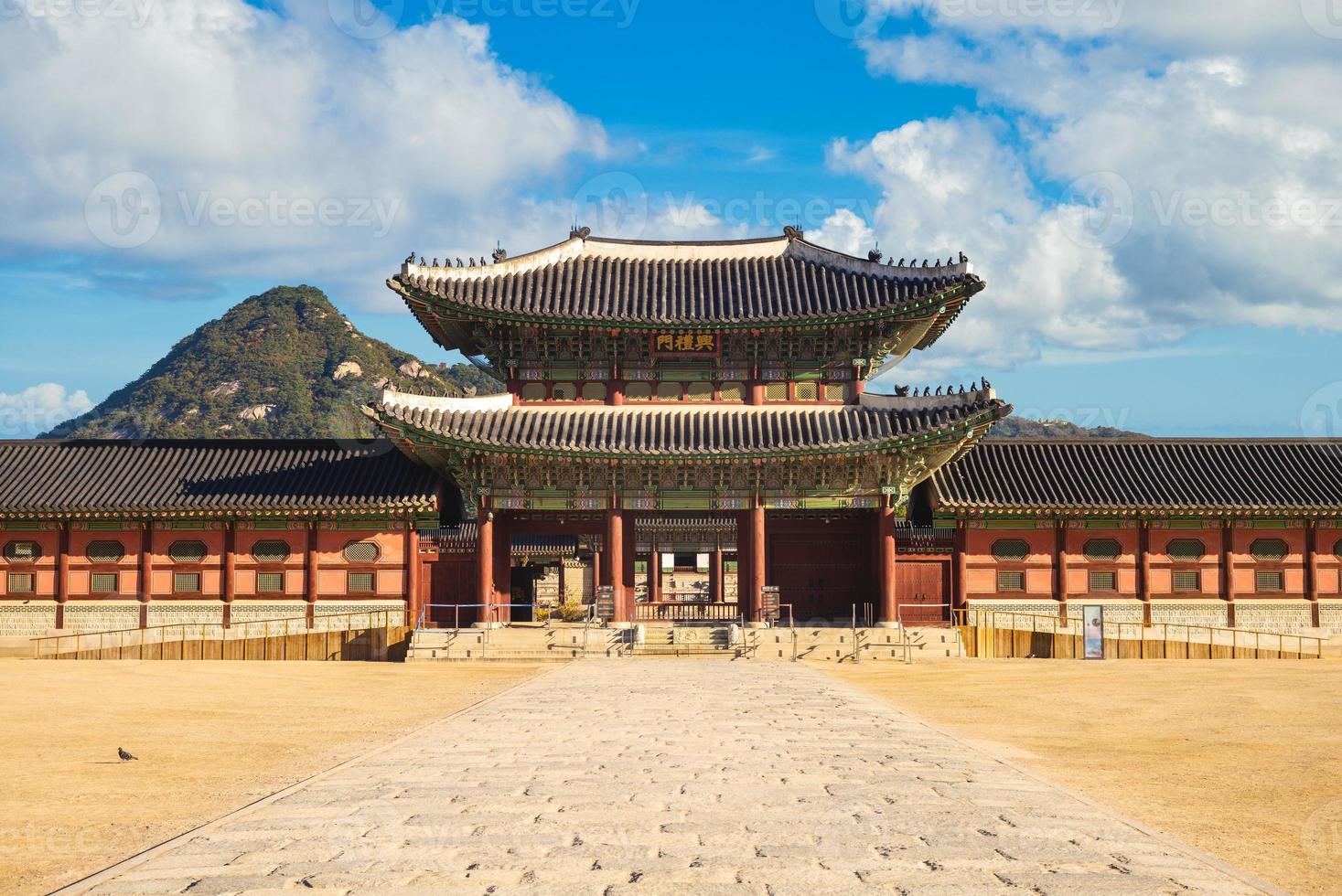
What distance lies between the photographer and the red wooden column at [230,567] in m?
34.8

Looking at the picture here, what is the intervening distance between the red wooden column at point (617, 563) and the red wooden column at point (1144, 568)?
16280mm

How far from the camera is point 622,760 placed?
14898 mm

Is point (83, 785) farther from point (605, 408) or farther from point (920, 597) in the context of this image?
point (920, 597)

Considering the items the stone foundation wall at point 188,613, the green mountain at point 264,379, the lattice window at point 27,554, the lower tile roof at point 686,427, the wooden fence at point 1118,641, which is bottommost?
the wooden fence at point 1118,641

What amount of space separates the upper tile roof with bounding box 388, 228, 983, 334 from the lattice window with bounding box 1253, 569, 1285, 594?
510 inches

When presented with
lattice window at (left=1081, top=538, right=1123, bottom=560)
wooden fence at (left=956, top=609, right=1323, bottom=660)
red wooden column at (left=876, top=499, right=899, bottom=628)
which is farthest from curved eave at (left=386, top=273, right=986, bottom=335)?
wooden fence at (left=956, top=609, right=1323, bottom=660)

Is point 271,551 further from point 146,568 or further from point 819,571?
point 819,571

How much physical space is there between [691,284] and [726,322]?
3.68m

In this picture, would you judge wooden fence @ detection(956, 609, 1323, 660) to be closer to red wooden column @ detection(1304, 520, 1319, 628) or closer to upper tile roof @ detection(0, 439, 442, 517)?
red wooden column @ detection(1304, 520, 1319, 628)

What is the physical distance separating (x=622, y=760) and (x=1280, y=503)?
93.1ft

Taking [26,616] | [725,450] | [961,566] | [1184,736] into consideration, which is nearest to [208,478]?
[26,616]

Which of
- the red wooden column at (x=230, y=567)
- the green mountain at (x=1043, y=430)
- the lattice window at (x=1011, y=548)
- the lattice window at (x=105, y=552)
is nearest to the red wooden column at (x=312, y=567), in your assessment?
the red wooden column at (x=230, y=567)

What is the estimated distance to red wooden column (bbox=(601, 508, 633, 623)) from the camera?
3347 centimetres

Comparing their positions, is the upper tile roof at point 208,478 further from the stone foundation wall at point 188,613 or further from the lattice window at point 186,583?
the stone foundation wall at point 188,613
